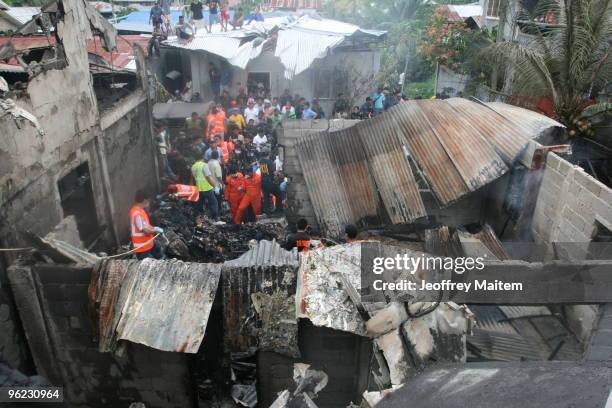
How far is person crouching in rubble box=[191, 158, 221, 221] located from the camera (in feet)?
30.9

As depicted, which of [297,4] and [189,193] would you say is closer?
[189,193]

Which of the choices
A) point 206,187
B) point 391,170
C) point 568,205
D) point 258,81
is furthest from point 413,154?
point 258,81

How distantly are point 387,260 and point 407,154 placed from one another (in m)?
3.41

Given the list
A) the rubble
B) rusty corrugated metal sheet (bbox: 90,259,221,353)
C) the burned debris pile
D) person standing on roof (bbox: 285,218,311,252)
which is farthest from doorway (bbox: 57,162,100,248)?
the rubble

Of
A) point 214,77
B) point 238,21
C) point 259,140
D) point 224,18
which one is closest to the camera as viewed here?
point 259,140


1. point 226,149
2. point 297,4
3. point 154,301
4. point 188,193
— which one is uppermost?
point 297,4

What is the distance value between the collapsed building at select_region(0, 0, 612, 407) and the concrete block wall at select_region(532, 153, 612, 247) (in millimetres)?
27

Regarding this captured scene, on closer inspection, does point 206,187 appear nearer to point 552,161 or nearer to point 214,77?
point 552,161

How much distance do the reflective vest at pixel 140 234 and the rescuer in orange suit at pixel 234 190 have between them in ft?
9.12

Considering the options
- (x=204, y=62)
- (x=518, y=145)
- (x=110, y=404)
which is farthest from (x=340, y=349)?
(x=204, y=62)

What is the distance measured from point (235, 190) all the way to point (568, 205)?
582 centimetres

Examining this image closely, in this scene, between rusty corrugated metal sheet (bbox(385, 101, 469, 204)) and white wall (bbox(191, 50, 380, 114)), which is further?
white wall (bbox(191, 50, 380, 114))

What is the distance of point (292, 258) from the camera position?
487cm

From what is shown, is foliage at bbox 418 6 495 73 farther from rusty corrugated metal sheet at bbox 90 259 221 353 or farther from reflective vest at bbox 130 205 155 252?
rusty corrugated metal sheet at bbox 90 259 221 353
